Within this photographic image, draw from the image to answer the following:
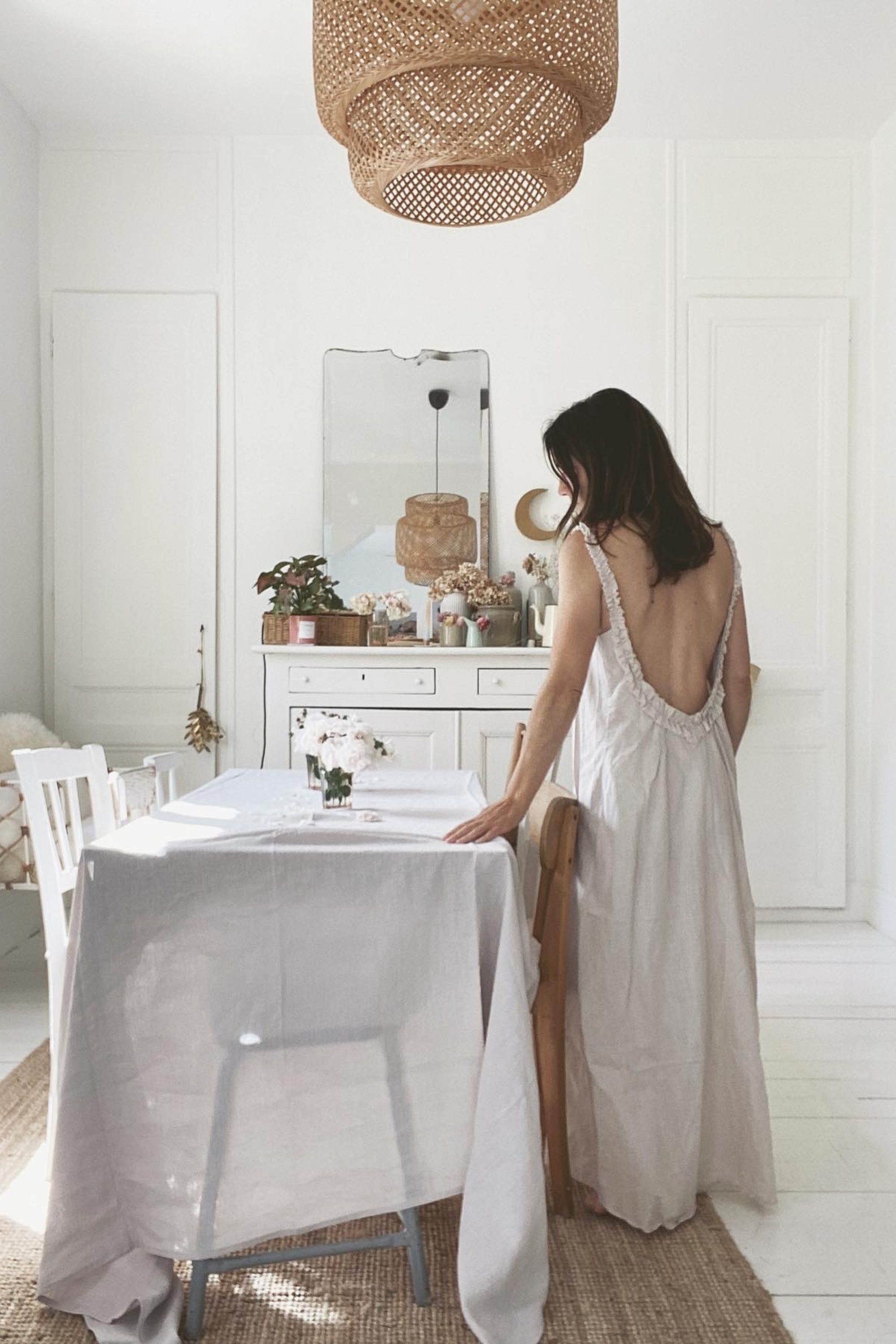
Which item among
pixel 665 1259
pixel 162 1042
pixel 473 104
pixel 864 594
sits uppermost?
pixel 473 104

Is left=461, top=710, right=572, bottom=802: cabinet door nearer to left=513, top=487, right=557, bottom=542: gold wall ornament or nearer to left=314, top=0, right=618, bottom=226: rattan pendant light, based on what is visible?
left=513, top=487, right=557, bottom=542: gold wall ornament

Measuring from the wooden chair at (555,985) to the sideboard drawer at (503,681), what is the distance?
6.66ft

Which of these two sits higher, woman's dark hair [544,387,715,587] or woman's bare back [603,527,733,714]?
woman's dark hair [544,387,715,587]

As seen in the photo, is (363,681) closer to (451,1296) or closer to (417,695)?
(417,695)

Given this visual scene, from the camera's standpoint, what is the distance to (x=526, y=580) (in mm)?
4652

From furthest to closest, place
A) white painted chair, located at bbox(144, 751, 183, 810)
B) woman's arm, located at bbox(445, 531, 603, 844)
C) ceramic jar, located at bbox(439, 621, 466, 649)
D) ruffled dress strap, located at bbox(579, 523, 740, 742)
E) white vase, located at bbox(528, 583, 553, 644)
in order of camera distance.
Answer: white vase, located at bbox(528, 583, 553, 644) < ceramic jar, located at bbox(439, 621, 466, 649) < white painted chair, located at bbox(144, 751, 183, 810) < ruffled dress strap, located at bbox(579, 523, 740, 742) < woman's arm, located at bbox(445, 531, 603, 844)

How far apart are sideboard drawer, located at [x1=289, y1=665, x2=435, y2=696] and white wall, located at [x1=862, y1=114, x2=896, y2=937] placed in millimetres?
1810

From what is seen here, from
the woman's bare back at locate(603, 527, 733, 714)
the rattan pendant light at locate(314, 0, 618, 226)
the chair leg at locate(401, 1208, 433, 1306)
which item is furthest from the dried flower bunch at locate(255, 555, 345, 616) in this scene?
the chair leg at locate(401, 1208, 433, 1306)

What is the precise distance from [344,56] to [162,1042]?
1720mm

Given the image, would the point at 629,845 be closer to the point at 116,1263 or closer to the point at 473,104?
the point at 116,1263

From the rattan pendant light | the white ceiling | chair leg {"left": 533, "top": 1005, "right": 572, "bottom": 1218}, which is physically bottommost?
chair leg {"left": 533, "top": 1005, "right": 572, "bottom": 1218}

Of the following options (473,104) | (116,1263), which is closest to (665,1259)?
(116,1263)

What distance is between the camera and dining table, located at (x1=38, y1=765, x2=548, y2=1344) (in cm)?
179

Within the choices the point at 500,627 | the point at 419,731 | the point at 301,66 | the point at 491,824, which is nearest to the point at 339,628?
the point at 419,731
